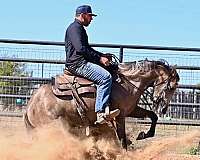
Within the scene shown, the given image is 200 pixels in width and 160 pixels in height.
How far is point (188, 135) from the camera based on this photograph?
883cm

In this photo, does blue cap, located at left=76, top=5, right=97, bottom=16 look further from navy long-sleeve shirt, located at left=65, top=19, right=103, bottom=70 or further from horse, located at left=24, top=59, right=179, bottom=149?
horse, located at left=24, top=59, right=179, bottom=149

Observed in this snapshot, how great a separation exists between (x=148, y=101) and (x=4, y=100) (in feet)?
11.8

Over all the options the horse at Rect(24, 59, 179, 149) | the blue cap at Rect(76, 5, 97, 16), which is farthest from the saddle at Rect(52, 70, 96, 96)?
the blue cap at Rect(76, 5, 97, 16)

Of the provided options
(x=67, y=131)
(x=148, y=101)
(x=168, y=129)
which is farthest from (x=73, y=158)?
(x=168, y=129)

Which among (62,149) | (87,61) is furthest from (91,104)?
(62,149)

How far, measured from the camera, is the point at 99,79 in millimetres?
7590

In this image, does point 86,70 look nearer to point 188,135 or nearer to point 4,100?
point 188,135

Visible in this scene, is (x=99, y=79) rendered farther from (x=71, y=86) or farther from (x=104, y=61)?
(x=71, y=86)

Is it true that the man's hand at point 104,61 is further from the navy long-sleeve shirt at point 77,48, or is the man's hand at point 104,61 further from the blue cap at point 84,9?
the blue cap at point 84,9

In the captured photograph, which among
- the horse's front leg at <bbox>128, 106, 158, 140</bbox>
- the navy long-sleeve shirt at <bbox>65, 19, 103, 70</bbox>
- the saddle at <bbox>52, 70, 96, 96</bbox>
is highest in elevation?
the navy long-sleeve shirt at <bbox>65, 19, 103, 70</bbox>

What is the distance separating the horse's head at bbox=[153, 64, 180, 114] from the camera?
27.0 ft

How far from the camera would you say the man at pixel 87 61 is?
7.50 m

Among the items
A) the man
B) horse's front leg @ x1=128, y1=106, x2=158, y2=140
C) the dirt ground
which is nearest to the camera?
the man

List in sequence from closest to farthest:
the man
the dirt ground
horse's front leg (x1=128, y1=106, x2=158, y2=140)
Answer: the man < the dirt ground < horse's front leg (x1=128, y1=106, x2=158, y2=140)
